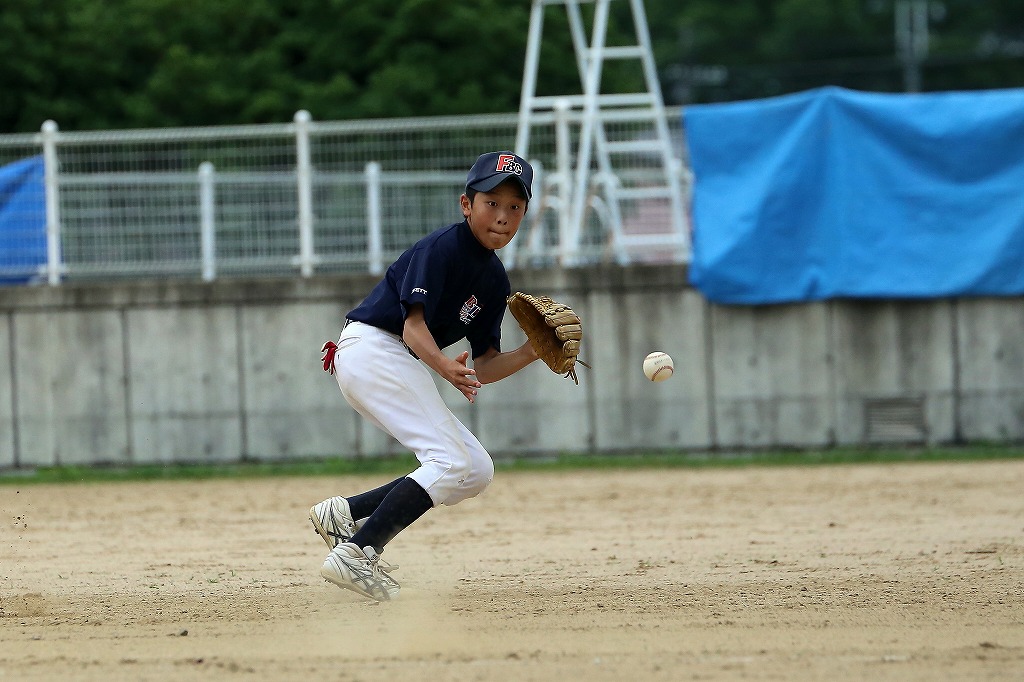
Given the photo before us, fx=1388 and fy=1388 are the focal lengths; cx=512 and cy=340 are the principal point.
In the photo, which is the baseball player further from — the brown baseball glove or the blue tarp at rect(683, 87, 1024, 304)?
the blue tarp at rect(683, 87, 1024, 304)

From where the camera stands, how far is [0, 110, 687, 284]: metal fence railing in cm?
1287

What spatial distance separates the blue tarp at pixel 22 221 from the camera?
12.9m

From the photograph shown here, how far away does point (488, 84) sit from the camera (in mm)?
28125

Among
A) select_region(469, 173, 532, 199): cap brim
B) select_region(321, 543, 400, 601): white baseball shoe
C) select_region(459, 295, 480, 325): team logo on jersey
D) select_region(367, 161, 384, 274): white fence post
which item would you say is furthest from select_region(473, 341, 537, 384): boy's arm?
select_region(367, 161, 384, 274): white fence post

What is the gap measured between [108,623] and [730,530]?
4.09m

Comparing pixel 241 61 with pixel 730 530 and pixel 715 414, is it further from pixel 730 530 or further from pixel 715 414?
pixel 730 530

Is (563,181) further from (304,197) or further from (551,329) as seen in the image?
(551,329)

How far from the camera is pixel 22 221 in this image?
12984 millimetres

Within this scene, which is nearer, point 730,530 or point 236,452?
point 730,530

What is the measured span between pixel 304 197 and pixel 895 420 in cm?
576

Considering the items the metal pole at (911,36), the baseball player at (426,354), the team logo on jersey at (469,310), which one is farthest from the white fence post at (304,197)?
the metal pole at (911,36)

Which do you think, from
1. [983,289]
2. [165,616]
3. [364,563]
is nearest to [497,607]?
[364,563]

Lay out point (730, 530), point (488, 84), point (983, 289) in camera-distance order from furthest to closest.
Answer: point (488, 84), point (983, 289), point (730, 530)

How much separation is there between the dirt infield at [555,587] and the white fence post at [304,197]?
9.04 ft
